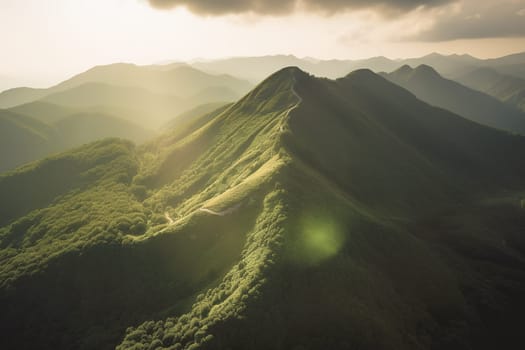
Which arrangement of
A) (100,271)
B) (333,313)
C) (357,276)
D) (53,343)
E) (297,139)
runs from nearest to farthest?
(333,313), (357,276), (53,343), (100,271), (297,139)

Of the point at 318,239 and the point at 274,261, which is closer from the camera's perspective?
the point at 274,261

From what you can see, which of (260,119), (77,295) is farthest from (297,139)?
(77,295)

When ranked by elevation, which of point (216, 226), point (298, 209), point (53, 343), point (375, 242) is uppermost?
point (298, 209)

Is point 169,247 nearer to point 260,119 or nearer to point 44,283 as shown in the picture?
point 44,283

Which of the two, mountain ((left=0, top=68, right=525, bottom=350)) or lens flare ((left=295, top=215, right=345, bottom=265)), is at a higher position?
lens flare ((left=295, top=215, right=345, bottom=265))

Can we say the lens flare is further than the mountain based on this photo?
Yes

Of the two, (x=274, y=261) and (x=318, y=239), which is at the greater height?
(x=274, y=261)

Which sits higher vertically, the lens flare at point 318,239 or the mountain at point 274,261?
the lens flare at point 318,239

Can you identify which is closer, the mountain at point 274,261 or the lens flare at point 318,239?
the mountain at point 274,261
